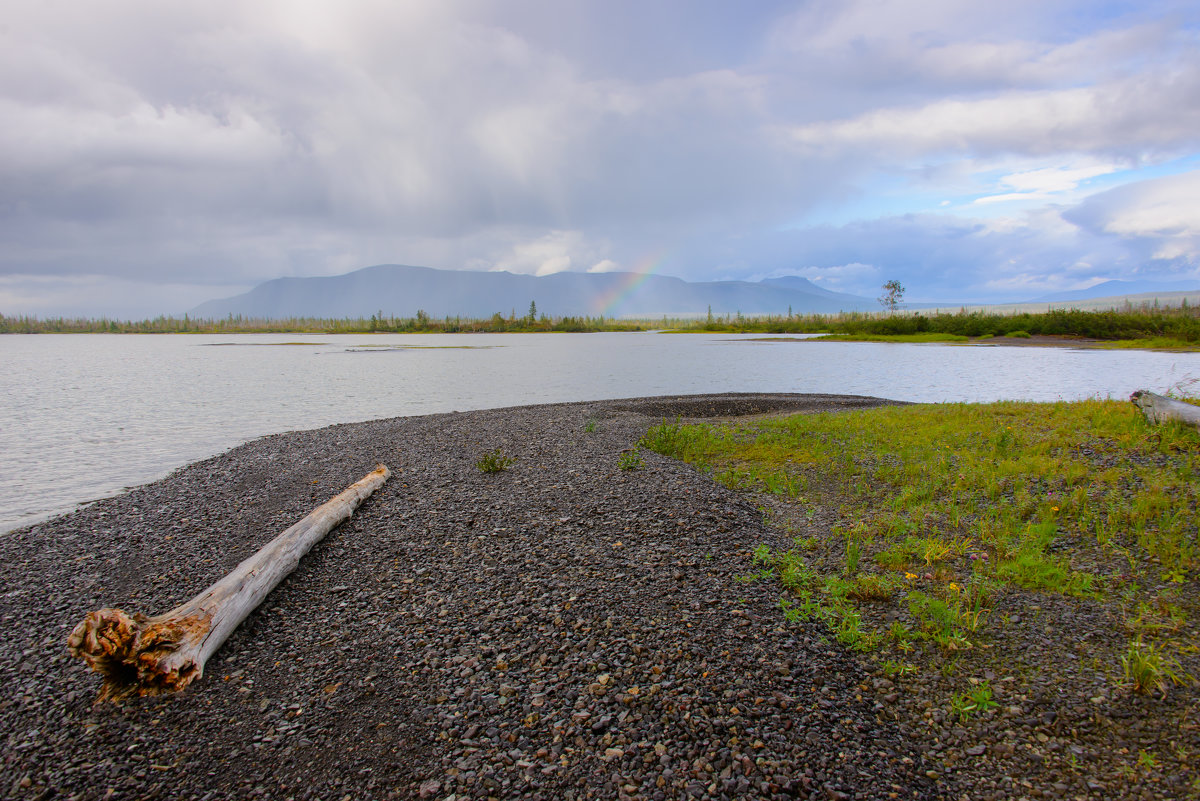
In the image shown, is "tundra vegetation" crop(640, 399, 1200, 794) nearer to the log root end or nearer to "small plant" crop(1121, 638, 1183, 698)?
"small plant" crop(1121, 638, 1183, 698)

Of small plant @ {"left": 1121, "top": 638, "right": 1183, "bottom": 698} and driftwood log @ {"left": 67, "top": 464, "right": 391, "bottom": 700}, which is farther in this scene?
driftwood log @ {"left": 67, "top": 464, "right": 391, "bottom": 700}

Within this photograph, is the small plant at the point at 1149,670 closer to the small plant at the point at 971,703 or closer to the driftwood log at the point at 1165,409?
the small plant at the point at 971,703

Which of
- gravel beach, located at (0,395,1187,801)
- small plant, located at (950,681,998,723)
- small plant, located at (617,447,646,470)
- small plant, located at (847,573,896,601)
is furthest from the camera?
small plant, located at (617,447,646,470)

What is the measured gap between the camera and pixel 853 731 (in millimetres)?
4324

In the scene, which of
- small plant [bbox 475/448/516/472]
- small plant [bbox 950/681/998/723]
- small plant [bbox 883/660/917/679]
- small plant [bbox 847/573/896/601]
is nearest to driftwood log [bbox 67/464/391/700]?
small plant [bbox 475/448/516/472]

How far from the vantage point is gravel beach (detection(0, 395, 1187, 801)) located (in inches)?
155

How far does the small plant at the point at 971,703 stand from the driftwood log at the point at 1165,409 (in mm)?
9832

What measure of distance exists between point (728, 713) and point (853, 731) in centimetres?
93

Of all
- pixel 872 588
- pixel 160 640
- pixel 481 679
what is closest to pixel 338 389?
pixel 160 640

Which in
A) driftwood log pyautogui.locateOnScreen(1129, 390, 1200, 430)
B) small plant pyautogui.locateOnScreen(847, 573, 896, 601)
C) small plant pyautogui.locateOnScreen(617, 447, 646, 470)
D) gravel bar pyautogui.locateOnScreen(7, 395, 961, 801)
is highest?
driftwood log pyautogui.locateOnScreen(1129, 390, 1200, 430)

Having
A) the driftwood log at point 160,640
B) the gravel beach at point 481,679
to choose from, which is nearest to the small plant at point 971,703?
the gravel beach at point 481,679

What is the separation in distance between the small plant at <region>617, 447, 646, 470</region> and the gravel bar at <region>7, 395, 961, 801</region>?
179cm

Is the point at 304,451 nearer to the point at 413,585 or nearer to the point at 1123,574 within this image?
the point at 413,585

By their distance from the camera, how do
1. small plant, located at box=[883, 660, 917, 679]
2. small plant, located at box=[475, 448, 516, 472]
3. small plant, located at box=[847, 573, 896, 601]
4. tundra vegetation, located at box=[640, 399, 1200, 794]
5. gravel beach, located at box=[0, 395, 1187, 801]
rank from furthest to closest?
1. small plant, located at box=[475, 448, 516, 472]
2. small plant, located at box=[847, 573, 896, 601]
3. small plant, located at box=[883, 660, 917, 679]
4. tundra vegetation, located at box=[640, 399, 1200, 794]
5. gravel beach, located at box=[0, 395, 1187, 801]
